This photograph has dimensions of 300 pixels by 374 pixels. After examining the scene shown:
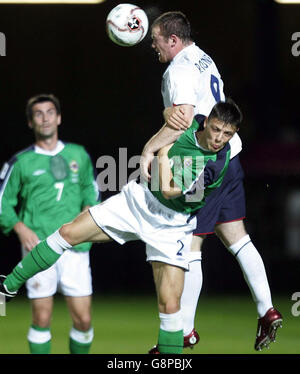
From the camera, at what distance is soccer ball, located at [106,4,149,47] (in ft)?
19.7

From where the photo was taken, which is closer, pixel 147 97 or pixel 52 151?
pixel 52 151

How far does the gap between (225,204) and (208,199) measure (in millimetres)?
157

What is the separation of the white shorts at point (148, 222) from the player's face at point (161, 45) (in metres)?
0.84

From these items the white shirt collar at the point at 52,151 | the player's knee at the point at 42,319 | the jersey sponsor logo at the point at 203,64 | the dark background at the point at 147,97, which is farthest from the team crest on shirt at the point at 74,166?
the dark background at the point at 147,97

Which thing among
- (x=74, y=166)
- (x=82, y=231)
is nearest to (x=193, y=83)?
(x=82, y=231)

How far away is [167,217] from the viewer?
5.45 metres

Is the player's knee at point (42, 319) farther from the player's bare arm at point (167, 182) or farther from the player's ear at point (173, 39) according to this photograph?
the player's ear at point (173, 39)

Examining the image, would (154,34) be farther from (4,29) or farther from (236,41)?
(236,41)

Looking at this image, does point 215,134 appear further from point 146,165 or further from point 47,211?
point 47,211

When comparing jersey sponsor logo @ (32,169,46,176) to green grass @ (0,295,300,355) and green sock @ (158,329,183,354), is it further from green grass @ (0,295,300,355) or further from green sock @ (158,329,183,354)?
green grass @ (0,295,300,355)

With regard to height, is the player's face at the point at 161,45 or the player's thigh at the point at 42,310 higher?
the player's face at the point at 161,45

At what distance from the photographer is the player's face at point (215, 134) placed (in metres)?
5.24

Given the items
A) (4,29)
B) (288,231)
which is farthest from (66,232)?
(4,29)

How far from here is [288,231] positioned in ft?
35.2
